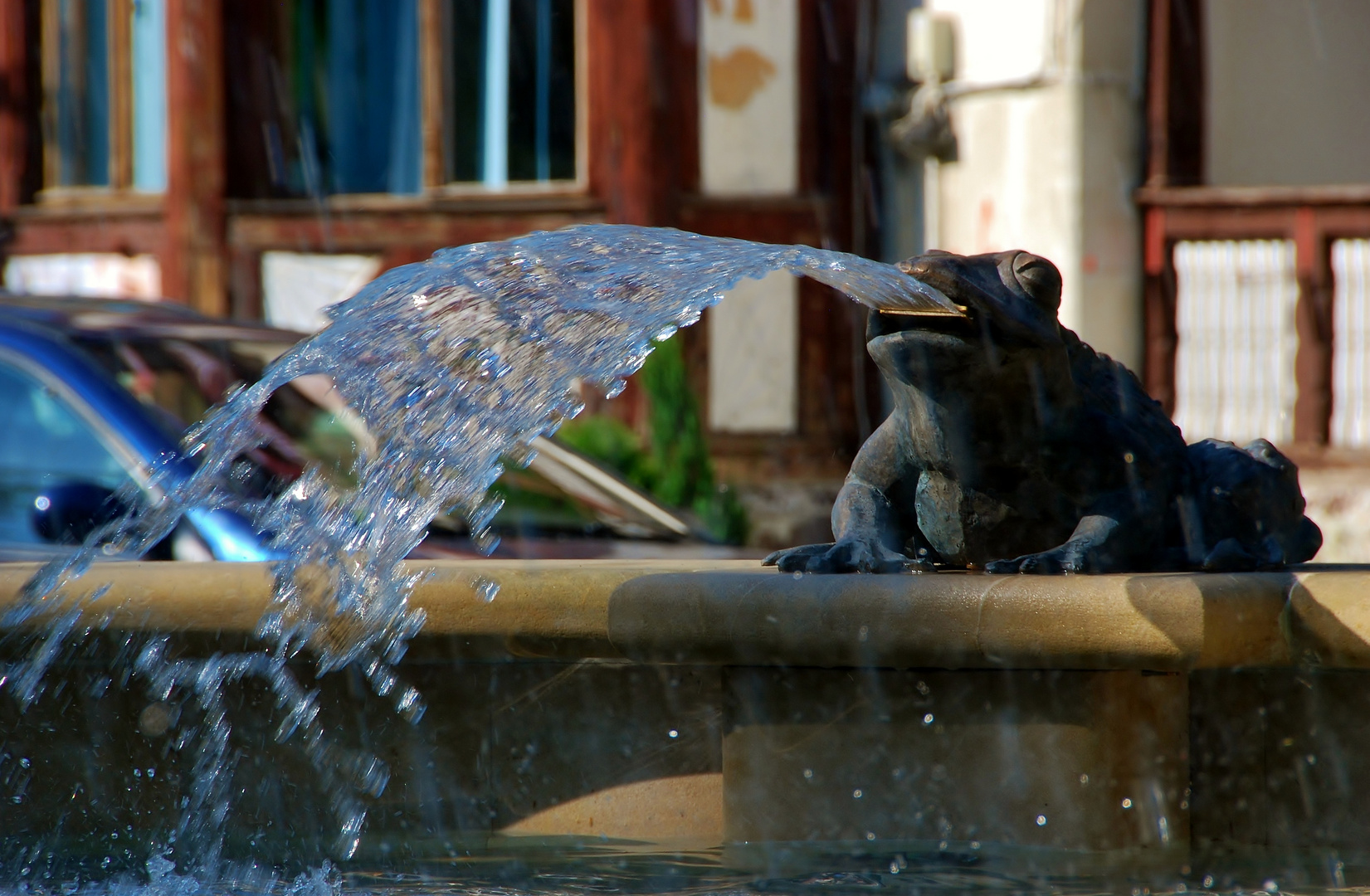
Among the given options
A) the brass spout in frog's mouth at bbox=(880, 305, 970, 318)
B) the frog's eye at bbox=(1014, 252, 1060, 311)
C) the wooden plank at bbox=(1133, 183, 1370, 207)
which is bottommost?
the brass spout in frog's mouth at bbox=(880, 305, 970, 318)

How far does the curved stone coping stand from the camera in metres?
2.50

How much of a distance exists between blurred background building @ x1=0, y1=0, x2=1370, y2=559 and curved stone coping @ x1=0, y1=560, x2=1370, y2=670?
6.72 meters

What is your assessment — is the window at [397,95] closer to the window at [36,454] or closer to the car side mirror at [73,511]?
the window at [36,454]

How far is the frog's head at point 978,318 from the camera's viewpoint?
266 centimetres

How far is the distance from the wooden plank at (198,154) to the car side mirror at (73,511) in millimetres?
6565

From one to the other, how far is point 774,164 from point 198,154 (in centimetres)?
379

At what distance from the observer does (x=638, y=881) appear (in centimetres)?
272

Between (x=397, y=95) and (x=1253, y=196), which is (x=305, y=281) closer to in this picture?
(x=397, y=95)

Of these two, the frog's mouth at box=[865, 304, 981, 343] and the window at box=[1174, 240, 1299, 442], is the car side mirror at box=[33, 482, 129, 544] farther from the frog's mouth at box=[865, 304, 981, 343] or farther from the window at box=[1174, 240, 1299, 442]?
the window at box=[1174, 240, 1299, 442]

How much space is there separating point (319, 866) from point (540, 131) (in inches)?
322

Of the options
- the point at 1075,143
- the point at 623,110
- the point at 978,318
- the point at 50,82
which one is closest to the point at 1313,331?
the point at 1075,143

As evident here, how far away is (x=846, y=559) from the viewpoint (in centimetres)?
279

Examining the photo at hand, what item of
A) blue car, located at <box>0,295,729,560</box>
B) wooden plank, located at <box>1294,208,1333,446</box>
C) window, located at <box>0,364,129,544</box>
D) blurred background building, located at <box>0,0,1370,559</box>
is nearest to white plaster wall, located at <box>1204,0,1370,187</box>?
blurred background building, located at <box>0,0,1370,559</box>

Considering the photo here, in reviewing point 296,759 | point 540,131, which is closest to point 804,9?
point 540,131
